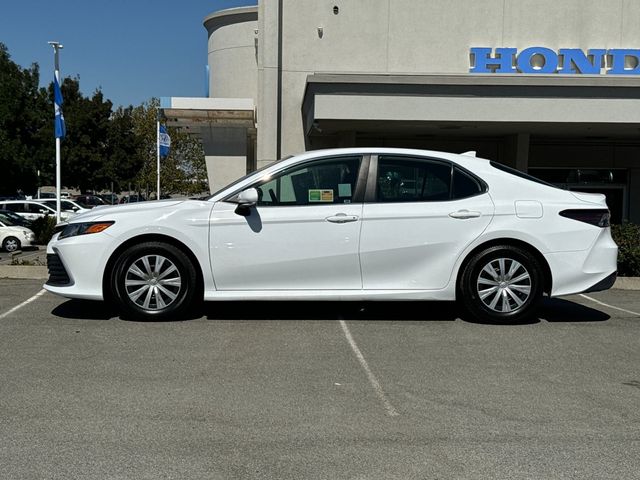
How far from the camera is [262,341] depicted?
6.04 meters

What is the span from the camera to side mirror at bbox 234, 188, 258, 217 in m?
6.38

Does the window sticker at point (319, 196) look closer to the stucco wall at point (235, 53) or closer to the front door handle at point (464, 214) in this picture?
the front door handle at point (464, 214)

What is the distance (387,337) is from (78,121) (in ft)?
159

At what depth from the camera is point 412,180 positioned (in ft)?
22.5

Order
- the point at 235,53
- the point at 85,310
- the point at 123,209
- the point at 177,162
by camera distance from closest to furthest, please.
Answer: the point at 123,209, the point at 85,310, the point at 235,53, the point at 177,162

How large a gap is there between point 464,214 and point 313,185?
157cm

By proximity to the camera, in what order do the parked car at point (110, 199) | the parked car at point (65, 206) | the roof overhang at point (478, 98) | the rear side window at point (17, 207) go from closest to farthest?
the roof overhang at point (478, 98), the rear side window at point (17, 207), the parked car at point (65, 206), the parked car at point (110, 199)

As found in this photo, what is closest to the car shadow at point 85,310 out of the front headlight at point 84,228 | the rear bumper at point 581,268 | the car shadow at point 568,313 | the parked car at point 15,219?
the front headlight at point 84,228

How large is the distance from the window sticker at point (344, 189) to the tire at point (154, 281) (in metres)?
1.68

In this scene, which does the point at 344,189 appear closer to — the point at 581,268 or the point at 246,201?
the point at 246,201

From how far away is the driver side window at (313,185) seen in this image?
666 cm

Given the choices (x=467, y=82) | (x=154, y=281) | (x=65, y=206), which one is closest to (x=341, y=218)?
(x=154, y=281)

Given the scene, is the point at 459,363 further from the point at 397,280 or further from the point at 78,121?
the point at 78,121

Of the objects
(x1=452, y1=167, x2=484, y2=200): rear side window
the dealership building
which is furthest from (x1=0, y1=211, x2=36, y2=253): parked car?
(x1=452, y1=167, x2=484, y2=200): rear side window
